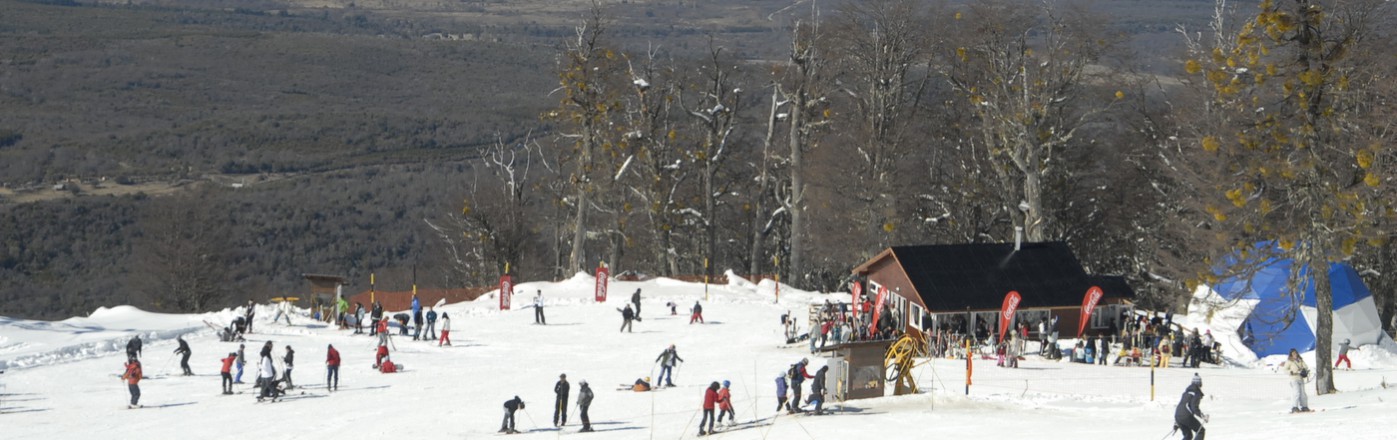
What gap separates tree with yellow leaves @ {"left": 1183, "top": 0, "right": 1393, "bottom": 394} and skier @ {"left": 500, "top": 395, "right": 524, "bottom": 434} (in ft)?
46.7

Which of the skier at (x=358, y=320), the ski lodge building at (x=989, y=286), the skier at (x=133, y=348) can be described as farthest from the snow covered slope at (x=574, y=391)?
the ski lodge building at (x=989, y=286)

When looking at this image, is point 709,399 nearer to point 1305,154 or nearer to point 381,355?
point 381,355

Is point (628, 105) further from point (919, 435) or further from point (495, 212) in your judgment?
point (919, 435)

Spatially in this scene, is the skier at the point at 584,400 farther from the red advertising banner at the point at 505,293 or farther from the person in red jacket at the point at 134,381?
the red advertising banner at the point at 505,293

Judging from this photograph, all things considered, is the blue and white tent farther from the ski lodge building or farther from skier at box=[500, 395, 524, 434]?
skier at box=[500, 395, 524, 434]

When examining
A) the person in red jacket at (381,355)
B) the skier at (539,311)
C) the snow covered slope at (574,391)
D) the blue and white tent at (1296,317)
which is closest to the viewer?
the snow covered slope at (574,391)

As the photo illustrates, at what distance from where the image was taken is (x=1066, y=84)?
56969 mm

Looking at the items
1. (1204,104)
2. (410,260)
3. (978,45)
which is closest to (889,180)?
(978,45)

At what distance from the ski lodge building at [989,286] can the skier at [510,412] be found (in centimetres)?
1599

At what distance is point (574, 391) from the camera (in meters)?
34.8

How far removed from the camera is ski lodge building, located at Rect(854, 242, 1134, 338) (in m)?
42.5

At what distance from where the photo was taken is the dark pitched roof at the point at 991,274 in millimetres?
42719

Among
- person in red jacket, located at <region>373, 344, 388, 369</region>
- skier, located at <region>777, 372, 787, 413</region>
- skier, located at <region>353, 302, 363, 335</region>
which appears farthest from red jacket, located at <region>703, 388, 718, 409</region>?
skier, located at <region>353, 302, 363, 335</region>

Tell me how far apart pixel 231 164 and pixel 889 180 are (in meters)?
115
